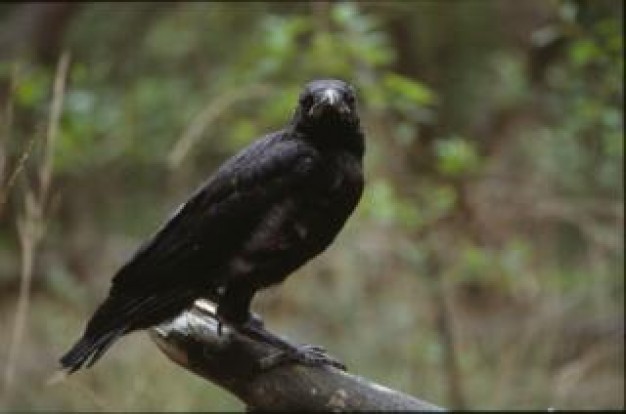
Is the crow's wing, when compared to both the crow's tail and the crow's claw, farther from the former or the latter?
the crow's claw

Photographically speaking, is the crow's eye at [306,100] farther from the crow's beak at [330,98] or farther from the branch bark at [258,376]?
A: the branch bark at [258,376]

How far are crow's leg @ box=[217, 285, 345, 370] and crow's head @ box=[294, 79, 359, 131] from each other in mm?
423

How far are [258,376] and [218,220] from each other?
0.37m

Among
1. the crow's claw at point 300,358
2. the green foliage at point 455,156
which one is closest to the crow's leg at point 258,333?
the crow's claw at point 300,358

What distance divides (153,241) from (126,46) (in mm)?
2909

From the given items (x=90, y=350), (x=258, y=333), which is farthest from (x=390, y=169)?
(x=90, y=350)

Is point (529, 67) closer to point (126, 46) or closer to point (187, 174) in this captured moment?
point (187, 174)

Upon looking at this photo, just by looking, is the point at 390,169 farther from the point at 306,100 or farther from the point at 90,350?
the point at 90,350

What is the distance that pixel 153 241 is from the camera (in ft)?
9.36

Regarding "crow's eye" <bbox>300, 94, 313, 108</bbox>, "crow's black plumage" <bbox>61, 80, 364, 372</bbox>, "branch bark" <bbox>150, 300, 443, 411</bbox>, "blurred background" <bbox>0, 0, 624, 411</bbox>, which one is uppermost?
"blurred background" <bbox>0, 0, 624, 411</bbox>

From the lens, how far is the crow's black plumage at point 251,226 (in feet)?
8.83

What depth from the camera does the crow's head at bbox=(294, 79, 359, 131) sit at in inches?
106

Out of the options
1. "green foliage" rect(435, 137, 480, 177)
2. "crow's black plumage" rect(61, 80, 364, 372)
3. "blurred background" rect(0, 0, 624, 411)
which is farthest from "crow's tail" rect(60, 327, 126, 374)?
"green foliage" rect(435, 137, 480, 177)

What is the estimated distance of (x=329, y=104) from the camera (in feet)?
8.82
